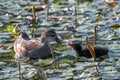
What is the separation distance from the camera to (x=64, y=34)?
13.0 m

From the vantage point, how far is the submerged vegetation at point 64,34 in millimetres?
10070

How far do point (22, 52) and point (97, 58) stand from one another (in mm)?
1814

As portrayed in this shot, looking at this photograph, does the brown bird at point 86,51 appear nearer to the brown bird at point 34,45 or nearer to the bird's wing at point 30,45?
the brown bird at point 34,45

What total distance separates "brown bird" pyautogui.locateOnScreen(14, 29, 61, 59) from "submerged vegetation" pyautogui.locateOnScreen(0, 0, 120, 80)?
18 cm

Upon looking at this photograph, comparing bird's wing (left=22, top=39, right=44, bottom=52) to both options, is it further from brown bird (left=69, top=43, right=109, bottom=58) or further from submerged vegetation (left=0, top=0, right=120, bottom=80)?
brown bird (left=69, top=43, right=109, bottom=58)

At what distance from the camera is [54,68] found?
10.4 m

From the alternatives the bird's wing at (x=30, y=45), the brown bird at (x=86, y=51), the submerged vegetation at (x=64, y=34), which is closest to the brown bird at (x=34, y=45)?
the bird's wing at (x=30, y=45)

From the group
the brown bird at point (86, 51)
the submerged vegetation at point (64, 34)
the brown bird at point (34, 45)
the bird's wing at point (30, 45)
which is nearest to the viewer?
the submerged vegetation at point (64, 34)

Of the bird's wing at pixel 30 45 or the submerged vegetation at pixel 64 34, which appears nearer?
the submerged vegetation at pixel 64 34

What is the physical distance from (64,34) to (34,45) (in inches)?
41.1

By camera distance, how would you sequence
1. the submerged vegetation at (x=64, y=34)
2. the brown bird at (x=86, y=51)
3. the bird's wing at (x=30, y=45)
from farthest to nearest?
1. the bird's wing at (x=30, y=45)
2. the brown bird at (x=86, y=51)
3. the submerged vegetation at (x=64, y=34)

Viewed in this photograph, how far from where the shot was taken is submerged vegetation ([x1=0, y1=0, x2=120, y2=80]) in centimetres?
1007

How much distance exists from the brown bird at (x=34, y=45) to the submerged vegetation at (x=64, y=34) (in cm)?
18

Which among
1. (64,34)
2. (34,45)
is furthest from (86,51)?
(64,34)
